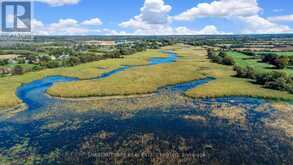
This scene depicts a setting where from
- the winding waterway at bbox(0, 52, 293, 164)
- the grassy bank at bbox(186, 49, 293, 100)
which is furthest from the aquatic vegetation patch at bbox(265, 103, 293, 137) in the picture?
the grassy bank at bbox(186, 49, 293, 100)

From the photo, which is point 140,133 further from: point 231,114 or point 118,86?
point 118,86

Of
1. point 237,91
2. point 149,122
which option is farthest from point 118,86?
point 237,91

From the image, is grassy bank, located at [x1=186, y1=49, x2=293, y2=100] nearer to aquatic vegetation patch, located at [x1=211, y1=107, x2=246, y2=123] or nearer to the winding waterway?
the winding waterway

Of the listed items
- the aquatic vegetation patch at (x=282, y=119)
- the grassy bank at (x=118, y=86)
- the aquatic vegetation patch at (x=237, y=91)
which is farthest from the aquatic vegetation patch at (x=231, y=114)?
the grassy bank at (x=118, y=86)

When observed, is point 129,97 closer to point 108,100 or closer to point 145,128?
point 108,100

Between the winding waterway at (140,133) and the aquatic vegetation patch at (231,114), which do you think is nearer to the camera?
the winding waterway at (140,133)

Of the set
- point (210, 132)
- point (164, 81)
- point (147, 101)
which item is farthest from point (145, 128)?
point (164, 81)

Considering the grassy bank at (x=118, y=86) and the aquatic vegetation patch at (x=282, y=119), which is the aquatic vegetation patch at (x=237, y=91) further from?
the grassy bank at (x=118, y=86)

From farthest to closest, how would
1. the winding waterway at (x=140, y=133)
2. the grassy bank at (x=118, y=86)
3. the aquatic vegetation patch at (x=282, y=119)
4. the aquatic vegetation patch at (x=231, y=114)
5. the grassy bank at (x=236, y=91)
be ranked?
the grassy bank at (x=118, y=86)
the grassy bank at (x=236, y=91)
the aquatic vegetation patch at (x=231, y=114)
the aquatic vegetation patch at (x=282, y=119)
the winding waterway at (x=140, y=133)

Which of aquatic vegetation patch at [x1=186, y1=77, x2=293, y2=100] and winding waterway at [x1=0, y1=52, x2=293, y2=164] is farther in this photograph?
aquatic vegetation patch at [x1=186, y1=77, x2=293, y2=100]
